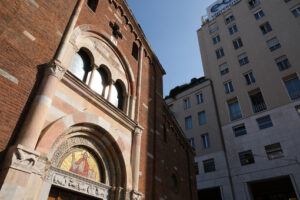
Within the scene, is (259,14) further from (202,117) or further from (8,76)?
(8,76)

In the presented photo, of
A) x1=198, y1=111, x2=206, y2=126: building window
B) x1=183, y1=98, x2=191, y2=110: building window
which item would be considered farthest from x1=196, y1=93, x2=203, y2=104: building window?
x1=198, y1=111, x2=206, y2=126: building window

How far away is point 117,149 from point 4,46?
4538mm

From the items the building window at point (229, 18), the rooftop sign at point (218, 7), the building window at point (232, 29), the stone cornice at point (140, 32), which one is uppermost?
the rooftop sign at point (218, 7)

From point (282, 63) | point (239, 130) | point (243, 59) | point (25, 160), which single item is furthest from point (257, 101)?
point (25, 160)

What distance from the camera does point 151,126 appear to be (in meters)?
10.2

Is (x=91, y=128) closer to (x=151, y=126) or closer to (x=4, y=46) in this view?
(x=4, y=46)

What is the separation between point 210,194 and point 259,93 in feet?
38.4

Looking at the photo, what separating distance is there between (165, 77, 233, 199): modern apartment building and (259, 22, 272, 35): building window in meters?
8.44

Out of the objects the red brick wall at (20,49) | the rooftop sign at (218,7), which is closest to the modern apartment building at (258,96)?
the rooftop sign at (218,7)

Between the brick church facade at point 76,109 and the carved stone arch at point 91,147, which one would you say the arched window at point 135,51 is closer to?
the brick church facade at point 76,109

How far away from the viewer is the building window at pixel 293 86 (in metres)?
19.0

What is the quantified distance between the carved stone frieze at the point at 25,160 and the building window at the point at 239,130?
20.0m

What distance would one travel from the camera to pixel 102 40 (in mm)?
8797

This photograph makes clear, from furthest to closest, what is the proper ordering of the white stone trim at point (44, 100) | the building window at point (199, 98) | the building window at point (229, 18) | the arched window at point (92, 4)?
the building window at point (229, 18)
the building window at point (199, 98)
the arched window at point (92, 4)
the white stone trim at point (44, 100)
